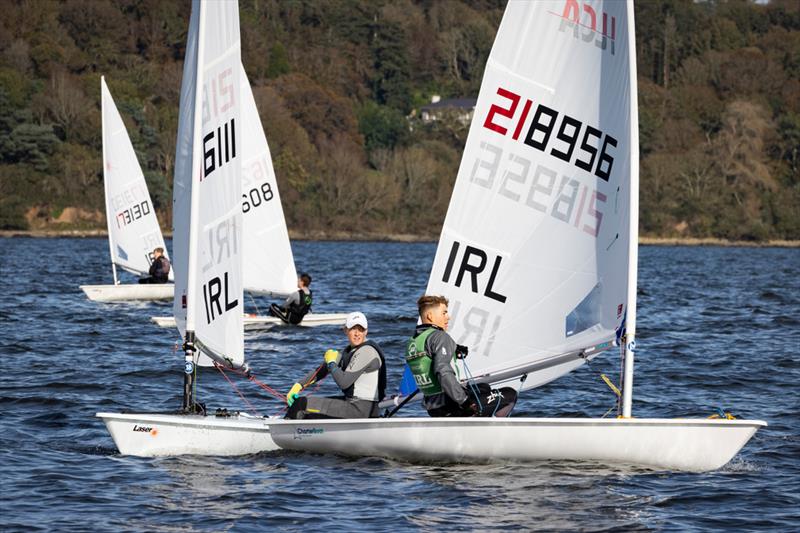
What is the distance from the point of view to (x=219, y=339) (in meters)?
12.3

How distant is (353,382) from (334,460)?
756 mm

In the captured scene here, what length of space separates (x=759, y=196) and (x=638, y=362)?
9670 centimetres

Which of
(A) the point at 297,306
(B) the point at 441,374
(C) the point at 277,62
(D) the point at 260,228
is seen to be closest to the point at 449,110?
(C) the point at 277,62

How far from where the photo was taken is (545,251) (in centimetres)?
1166

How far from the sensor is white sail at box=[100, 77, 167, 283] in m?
30.8

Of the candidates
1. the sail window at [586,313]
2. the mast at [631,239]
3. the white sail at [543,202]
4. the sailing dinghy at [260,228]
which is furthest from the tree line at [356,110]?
the mast at [631,239]

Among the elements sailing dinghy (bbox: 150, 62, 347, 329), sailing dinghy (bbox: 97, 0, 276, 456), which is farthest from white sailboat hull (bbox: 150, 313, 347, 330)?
sailing dinghy (bbox: 97, 0, 276, 456)

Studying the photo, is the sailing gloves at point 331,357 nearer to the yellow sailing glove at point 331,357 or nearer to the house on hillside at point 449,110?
the yellow sailing glove at point 331,357

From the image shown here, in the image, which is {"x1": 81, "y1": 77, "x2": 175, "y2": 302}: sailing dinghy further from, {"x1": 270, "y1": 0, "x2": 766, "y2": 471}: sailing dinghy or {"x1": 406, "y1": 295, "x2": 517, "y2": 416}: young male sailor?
{"x1": 406, "y1": 295, "x2": 517, "y2": 416}: young male sailor

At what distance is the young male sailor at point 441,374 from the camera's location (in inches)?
431

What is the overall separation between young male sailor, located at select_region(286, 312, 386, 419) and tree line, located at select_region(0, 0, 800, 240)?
3299 inches

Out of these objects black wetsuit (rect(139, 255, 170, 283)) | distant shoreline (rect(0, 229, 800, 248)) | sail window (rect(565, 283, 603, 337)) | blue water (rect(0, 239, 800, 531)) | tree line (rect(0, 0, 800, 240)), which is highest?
tree line (rect(0, 0, 800, 240))

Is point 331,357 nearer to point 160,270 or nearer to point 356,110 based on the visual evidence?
point 160,270

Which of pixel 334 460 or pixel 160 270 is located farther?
pixel 160 270
